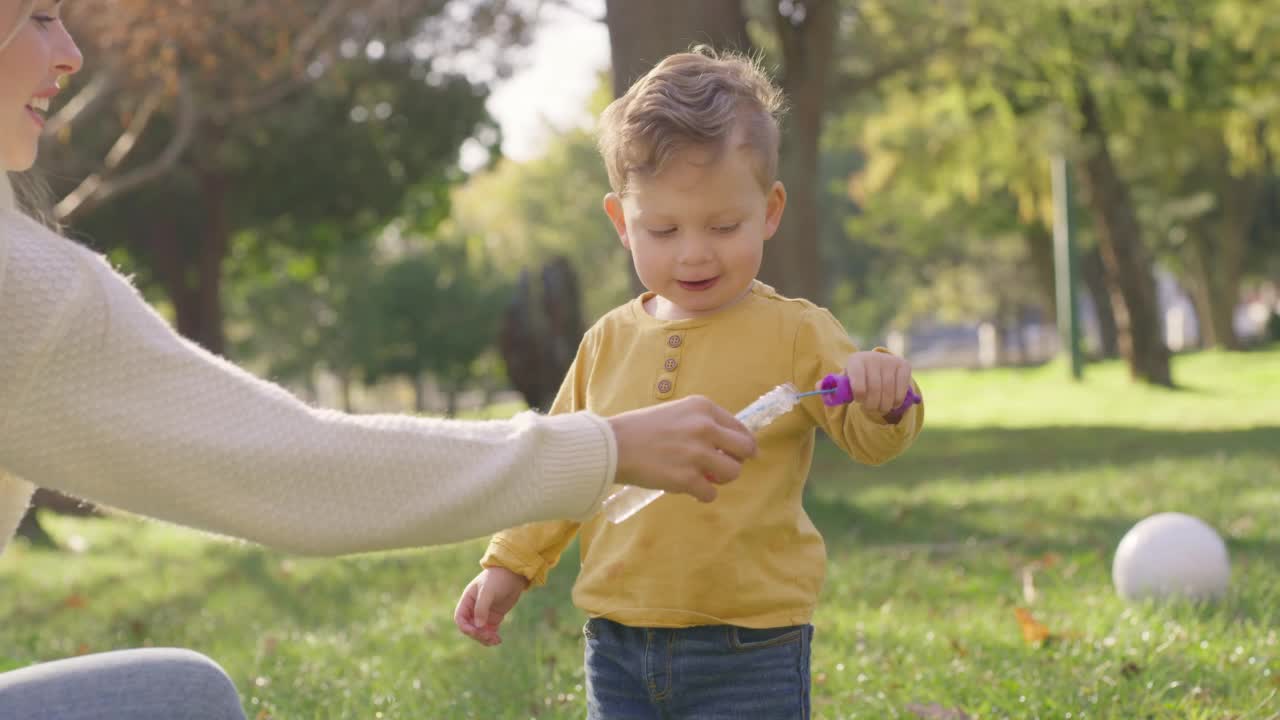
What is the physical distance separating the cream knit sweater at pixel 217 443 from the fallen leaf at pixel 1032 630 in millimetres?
3126

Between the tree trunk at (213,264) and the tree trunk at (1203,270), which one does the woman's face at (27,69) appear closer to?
the tree trunk at (213,264)

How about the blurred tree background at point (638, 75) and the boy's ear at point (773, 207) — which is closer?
the boy's ear at point (773, 207)

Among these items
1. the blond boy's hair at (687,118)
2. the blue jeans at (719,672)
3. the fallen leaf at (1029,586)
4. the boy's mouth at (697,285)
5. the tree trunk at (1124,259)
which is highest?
the blond boy's hair at (687,118)

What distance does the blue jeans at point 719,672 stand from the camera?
287cm

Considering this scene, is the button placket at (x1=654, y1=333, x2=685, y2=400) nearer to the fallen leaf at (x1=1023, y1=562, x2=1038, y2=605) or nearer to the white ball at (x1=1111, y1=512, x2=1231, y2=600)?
the white ball at (x1=1111, y1=512, x2=1231, y2=600)

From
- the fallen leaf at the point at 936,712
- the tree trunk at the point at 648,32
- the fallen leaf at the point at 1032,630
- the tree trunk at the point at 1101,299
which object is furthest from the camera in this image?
the tree trunk at the point at 1101,299

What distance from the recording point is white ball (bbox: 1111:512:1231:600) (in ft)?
16.5

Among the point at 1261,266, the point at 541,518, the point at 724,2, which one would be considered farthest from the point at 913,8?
the point at 1261,266

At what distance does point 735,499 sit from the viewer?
289 cm

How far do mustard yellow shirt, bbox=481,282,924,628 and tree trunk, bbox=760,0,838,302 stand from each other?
8542 mm

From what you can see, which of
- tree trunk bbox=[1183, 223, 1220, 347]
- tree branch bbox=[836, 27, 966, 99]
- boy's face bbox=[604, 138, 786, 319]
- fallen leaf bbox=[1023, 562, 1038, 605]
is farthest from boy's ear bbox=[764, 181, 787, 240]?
tree trunk bbox=[1183, 223, 1220, 347]

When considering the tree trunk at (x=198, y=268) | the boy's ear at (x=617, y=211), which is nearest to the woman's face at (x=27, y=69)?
the boy's ear at (x=617, y=211)

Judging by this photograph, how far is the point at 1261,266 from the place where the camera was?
138ft

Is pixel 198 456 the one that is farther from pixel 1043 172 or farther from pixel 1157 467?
pixel 1043 172
